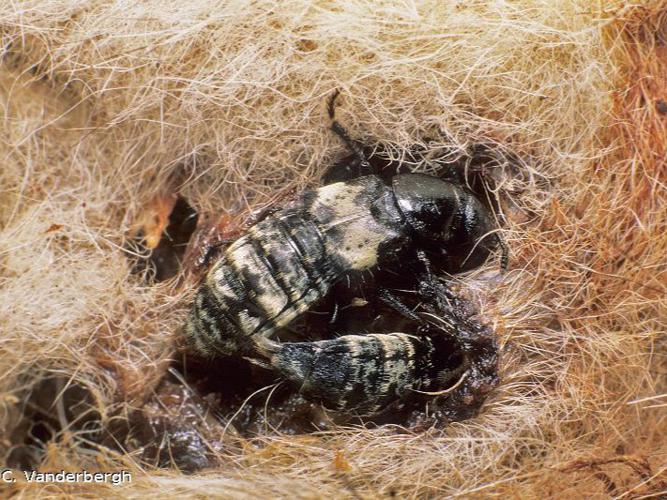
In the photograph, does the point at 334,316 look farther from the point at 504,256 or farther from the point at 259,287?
the point at 504,256

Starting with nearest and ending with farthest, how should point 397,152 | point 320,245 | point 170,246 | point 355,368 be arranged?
point 355,368, point 320,245, point 397,152, point 170,246

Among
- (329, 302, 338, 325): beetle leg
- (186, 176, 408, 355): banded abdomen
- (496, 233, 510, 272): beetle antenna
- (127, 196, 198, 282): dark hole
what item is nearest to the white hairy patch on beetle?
(186, 176, 408, 355): banded abdomen

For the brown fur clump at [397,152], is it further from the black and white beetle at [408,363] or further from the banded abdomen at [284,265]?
the banded abdomen at [284,265]

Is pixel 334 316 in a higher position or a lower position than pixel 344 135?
lower

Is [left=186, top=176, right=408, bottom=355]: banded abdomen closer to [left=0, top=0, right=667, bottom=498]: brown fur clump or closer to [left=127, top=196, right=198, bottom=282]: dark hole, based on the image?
[left=0, top=0, right=667, bottom=498]: brown fur clump

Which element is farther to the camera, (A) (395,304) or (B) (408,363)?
(A) (395,304)

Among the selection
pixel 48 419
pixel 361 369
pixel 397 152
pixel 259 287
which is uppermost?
pixel 397 152

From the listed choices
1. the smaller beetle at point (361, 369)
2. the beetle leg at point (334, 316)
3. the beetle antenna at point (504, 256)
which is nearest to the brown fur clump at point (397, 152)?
the beetle antenna at point (504, 256)

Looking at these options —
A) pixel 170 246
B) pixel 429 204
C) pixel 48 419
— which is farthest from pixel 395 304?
pixel 48 419
